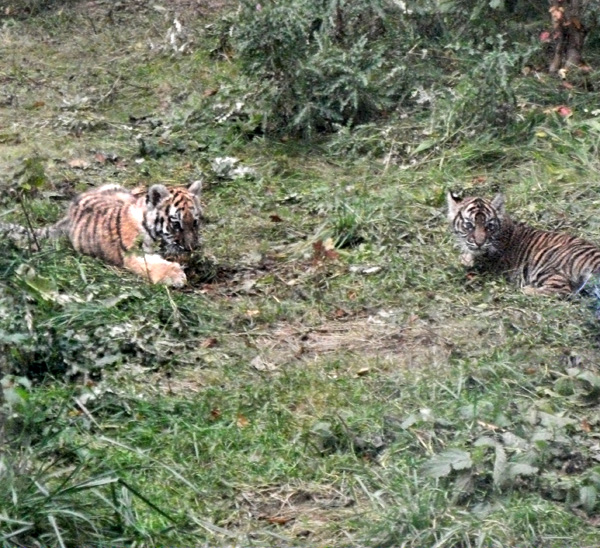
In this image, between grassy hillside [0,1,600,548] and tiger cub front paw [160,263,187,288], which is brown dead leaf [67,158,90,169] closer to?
grassy hillside [0,1,600,548]

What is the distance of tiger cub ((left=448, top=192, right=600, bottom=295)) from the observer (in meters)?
7.85

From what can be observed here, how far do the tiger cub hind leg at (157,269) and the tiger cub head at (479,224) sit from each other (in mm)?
1952

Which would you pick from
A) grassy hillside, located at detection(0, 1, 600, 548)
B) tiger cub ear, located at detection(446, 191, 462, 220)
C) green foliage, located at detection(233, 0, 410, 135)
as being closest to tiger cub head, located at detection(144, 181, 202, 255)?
grassy hillside, located at detection(0, 1, 600, 548)

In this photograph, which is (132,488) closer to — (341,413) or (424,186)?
(341,413)

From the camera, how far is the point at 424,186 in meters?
9.55

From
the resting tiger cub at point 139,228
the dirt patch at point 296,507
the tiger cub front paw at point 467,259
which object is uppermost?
the dirt patch at point 296,507

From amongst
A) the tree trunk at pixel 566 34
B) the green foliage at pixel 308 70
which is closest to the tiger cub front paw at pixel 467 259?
the green foliage at pixel 308 70

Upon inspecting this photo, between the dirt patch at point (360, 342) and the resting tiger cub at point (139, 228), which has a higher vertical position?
the resting tiger cub at point (139, 228)

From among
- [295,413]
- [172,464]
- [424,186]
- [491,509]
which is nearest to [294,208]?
[424,186]

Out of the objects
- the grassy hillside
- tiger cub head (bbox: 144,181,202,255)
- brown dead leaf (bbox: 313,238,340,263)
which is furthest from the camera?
brown dead leaf (bbox: 313,238,340,263)

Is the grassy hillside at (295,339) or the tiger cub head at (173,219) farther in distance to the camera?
the tiger cub head at (173,219)

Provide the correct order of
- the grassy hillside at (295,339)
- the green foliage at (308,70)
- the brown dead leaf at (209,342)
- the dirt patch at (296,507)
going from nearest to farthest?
the grassy hillside at (295,339) < the dirt patch at (296,507) < the brown dead leaf at (209,342) < the green foliage at (308,70)

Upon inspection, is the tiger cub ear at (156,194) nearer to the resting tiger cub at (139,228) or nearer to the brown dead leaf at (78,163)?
the resting tiger cub at (139,228)

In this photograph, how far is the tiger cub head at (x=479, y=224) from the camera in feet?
27.2
